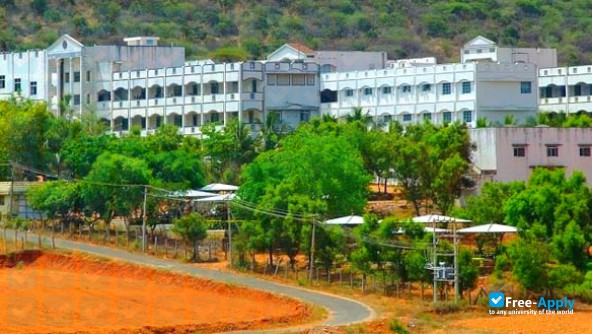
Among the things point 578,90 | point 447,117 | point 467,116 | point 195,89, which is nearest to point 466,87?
point 467,116

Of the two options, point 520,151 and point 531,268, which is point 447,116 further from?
point 531,268

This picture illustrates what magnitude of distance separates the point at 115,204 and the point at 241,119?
22341mm

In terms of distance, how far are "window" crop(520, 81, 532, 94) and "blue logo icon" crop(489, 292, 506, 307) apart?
126ft

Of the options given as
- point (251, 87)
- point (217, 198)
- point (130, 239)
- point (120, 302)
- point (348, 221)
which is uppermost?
point (251, 87)

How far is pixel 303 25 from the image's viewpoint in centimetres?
18625

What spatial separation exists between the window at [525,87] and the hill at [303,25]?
59824 millimetres

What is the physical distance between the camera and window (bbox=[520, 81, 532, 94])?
108 meters

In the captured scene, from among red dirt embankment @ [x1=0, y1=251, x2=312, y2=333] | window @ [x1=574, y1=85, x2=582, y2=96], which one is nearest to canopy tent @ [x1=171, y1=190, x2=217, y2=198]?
red dirt embankment @ [x1=0, y1=251, x2=312, y2=333]

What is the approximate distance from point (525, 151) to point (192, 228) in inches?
822

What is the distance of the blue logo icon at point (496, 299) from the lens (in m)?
70.8

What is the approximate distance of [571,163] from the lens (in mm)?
96125

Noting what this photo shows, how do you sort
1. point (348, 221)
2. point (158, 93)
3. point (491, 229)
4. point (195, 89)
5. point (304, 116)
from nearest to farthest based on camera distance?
1. point (491, 229)
2. point (348, 221)
3. point (304, 116)
4. point (195, 89)
5. point (158, 93)

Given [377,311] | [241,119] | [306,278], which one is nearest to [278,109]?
[241,119]

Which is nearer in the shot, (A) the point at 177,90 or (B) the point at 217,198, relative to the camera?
(B) the point at 217,198
